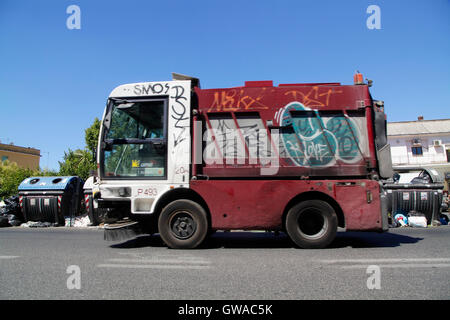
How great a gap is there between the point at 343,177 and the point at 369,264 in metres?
1.75

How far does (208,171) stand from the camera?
5.57m

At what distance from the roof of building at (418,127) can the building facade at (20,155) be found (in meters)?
52.3

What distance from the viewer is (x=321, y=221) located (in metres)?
5.39

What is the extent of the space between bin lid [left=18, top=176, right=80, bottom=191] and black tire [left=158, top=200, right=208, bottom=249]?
732 cm

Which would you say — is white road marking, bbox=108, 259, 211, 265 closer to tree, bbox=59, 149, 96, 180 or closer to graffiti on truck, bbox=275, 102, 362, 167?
graffiti on truck, bbox=275, 102, 362, 167

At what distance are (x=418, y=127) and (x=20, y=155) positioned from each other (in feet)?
202

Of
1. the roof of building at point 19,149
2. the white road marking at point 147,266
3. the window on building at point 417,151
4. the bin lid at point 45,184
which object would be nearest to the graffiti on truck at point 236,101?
the white road marking at point 147,266

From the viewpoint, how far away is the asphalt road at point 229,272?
307 cm

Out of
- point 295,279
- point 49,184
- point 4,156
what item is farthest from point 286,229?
point 4,156

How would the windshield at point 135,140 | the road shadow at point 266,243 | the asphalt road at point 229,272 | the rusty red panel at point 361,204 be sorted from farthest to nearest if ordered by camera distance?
the road shadow at point 266,243, the windshield at point 135,140, the rusty red panel at point 361,204, the asphalt road at point 229,272

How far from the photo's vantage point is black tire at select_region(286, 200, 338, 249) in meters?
5.29

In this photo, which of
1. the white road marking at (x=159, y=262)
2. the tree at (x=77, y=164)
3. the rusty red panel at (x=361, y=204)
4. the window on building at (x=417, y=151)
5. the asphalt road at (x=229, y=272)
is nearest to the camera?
the asphalt road at (x=229, y=272)

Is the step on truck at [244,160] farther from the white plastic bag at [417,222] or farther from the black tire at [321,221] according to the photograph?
the white plastic bag at [417,222]
